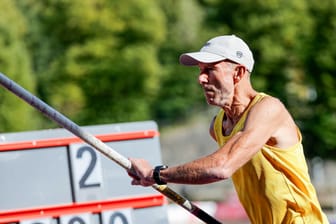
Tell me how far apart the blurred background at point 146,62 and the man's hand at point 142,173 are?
2531 cm

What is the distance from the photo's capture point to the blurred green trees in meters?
31.4

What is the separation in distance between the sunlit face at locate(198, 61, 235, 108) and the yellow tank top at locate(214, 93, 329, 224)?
5.1 inches

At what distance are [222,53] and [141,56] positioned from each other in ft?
97.4

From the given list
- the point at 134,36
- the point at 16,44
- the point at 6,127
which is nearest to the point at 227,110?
the point at 6,127

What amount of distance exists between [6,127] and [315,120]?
331 inches

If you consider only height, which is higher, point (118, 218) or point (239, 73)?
point (239, 73)

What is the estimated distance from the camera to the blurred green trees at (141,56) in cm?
3142

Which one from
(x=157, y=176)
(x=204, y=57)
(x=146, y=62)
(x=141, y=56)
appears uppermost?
(x=141, y=56)

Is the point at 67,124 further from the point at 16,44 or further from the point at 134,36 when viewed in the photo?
the point at 134,36

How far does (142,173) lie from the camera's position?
530 cm

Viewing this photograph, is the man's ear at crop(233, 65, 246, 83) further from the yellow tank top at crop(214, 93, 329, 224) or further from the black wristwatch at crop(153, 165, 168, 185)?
the black wristwatch at crop(153, 165, 168, 185)

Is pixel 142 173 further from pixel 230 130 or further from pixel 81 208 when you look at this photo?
pixel 81 208

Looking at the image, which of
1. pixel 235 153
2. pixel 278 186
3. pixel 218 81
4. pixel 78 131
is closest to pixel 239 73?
pixel 218 81

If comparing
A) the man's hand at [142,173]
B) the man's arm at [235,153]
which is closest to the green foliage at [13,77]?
the man's hand at [142,173]
